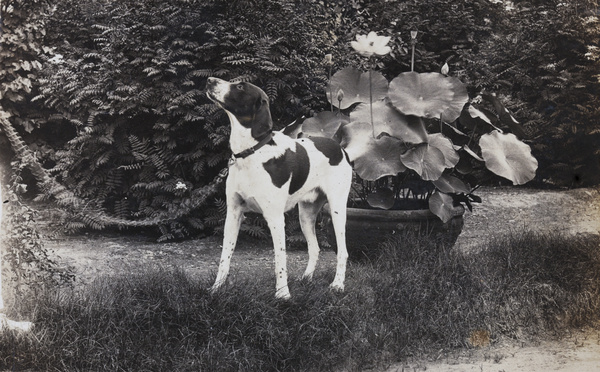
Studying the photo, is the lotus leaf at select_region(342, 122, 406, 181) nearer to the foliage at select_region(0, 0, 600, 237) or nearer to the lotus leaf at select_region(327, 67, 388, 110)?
the lotus leaf at select_region(327, 67, 388, 110)

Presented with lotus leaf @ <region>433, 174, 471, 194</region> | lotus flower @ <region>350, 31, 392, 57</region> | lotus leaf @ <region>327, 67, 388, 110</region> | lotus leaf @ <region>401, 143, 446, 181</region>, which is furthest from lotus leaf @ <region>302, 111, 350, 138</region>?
lotus leaf @ <region>433, 174, 471, 194</region>

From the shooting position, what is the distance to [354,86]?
4.96 m

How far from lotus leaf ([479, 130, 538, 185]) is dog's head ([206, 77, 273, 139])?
2057mm

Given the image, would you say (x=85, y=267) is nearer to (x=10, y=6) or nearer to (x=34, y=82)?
(x=34, y=82)

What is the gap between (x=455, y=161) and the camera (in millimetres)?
Result: 4598

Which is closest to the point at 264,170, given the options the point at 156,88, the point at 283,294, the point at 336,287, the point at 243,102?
the point at 243,102

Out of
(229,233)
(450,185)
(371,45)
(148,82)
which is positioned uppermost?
(371,45)

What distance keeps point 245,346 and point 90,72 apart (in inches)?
126

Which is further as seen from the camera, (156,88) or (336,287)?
(156,88)

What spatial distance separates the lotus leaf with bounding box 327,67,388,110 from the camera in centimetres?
490

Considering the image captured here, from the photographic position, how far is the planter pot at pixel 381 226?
15.1ft

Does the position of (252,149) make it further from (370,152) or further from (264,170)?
(370,152)

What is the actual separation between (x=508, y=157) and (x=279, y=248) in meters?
2.28

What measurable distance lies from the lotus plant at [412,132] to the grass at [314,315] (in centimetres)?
55
